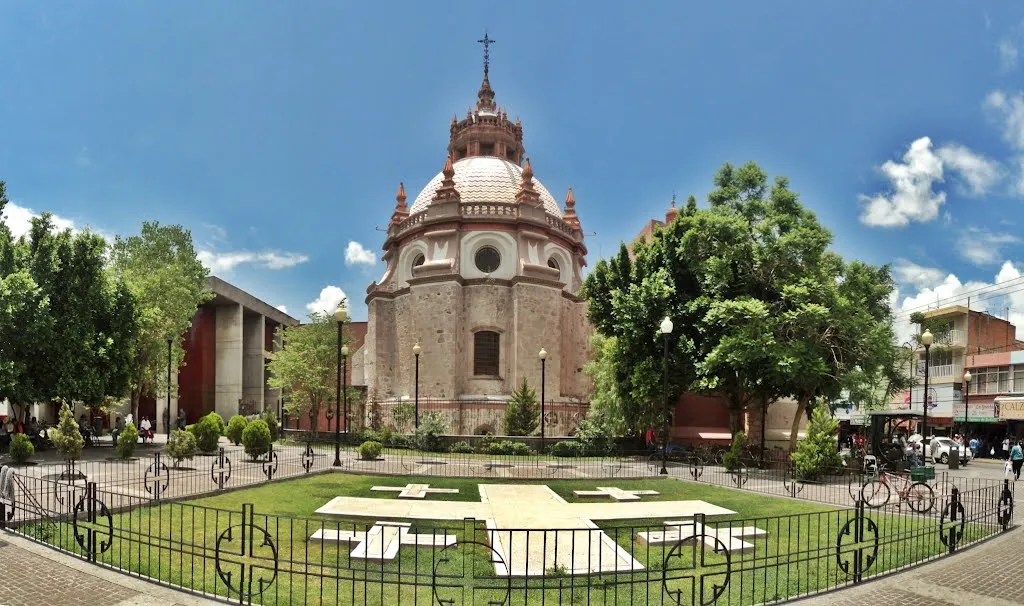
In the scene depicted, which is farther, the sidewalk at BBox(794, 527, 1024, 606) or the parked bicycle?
the parked bicycle

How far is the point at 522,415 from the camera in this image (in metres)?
31.9

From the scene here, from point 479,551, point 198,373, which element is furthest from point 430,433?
point 198,373

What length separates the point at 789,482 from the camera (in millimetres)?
18234

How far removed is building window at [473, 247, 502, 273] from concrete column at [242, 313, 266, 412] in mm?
23288

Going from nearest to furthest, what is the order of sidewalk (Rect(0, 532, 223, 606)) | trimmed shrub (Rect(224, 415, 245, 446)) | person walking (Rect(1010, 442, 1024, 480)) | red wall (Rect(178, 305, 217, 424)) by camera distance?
1. sidewalk (Rect(0, 532, 223, 606))
2. person walking (Rect(1010, 442, 1024, 480))
3. trimmed shrub (Rect(224, 415, 245, 446))
4. red wall (Rect(178, 305, 217, 424))

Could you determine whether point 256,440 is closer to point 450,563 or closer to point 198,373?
point 450,563

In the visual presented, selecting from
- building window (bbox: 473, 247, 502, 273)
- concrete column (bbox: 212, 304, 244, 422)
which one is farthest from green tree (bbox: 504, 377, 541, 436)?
concrete column (bbox: 212, 304, 244, 422)

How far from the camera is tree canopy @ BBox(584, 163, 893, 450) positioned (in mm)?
21406

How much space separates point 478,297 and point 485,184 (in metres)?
8.57

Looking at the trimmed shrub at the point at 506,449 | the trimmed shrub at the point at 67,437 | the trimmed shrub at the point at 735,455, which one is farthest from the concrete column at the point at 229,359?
the trimmed shrub at the point at 735,455

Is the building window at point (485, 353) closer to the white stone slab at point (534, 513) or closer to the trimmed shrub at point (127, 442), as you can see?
the trimmed shrub at point (127, 442)

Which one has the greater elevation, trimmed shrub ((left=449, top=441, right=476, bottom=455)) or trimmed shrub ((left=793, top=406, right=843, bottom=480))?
trimmed shrub ((left=793, top=406, right=843, bottom=480))

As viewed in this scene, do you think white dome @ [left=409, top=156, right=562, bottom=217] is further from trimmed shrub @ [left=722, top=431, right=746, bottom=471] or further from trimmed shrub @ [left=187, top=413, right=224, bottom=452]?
trimmed shrub @ [left=722, top=431, right=746, bottom=471]

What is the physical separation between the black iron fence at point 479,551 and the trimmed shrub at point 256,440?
5737mm
